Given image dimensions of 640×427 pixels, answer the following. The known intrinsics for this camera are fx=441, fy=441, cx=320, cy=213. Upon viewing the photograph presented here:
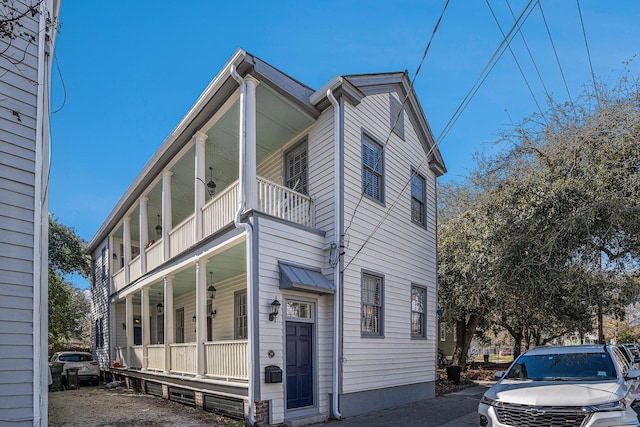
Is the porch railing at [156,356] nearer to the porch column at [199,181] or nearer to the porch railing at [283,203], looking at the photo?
the porch column at [199,181]

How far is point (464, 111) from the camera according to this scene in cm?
902

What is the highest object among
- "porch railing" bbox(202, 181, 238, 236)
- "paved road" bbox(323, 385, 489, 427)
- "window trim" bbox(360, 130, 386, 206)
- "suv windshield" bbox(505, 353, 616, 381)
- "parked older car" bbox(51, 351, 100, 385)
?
"window trim" bbox(360, 130, 386, 206)

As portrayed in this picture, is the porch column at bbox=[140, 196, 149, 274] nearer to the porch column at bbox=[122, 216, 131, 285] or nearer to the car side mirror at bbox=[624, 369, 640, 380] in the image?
the porch column at bbox=[122, 216, 131, 285]

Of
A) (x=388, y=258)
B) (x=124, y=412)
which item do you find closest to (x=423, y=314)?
(x=388, y=258)

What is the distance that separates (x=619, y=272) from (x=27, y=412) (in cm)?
1210

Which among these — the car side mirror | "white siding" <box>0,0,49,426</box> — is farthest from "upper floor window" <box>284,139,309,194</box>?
the car side mirror

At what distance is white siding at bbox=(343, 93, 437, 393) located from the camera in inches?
403

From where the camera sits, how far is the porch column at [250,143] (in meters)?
9.05

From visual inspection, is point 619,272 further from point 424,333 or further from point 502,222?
point 424,333

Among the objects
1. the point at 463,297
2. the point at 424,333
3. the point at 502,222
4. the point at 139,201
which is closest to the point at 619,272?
the point at 502,222

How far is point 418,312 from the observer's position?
1357 cm

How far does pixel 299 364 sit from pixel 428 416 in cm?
334

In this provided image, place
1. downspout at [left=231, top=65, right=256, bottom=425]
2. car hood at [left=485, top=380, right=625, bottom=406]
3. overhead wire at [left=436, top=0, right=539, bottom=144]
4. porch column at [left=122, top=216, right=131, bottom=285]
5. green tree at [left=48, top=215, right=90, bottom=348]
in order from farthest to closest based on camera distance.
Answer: green tree at [left=48, top=215, right=90, bottom=348], porch column at [left=122, top=216, right=131, bottom=285], downspout at [left=231, top=65, right=256, bottom=425], overhead wire at [left=436, top=0, right=539, bottom=144], car hood at [left=485, top=380, right=625, bottom=406]

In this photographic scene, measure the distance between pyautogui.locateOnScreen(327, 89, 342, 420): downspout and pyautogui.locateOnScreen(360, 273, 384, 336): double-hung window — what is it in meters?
1.09
